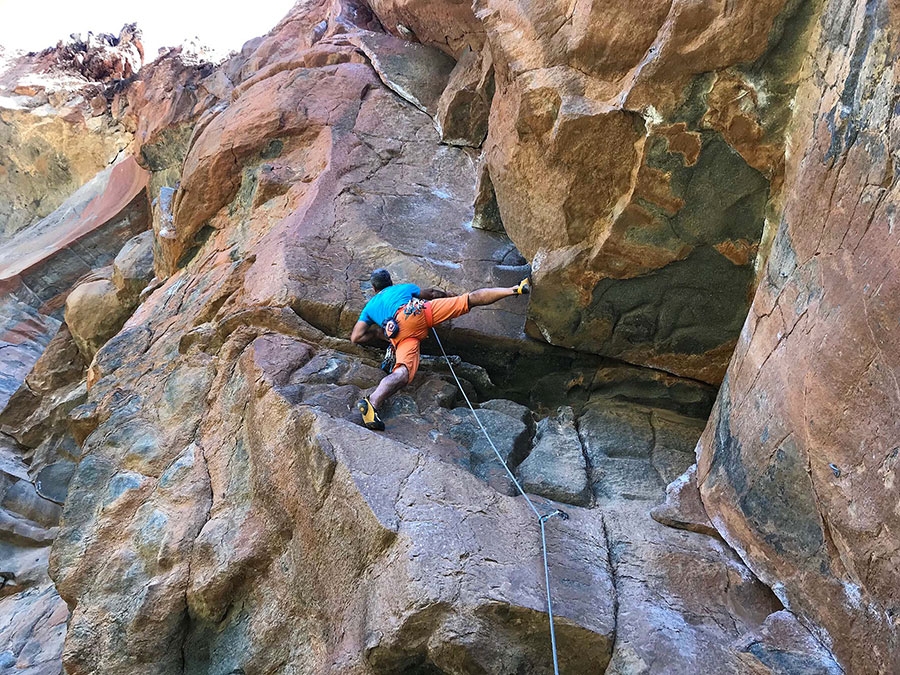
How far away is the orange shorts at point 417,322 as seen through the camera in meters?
4.91

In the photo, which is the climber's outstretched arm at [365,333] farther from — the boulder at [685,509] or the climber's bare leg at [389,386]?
the boulder at [685,509]

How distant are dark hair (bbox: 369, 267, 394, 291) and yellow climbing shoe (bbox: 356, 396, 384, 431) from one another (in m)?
1.25

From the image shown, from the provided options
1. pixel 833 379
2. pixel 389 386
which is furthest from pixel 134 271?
pixel 833 379

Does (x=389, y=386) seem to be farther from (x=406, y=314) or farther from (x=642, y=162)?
(x=642, y=162)

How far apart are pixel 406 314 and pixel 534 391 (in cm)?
137

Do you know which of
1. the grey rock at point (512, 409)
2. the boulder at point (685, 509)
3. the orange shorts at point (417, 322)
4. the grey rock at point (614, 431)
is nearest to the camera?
the boulder at point (685, 509)

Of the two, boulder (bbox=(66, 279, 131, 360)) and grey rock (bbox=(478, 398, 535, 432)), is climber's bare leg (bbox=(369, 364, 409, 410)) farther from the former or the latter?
boulder (bbox=(66, 279, 131, 360))

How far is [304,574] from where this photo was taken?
3855mm

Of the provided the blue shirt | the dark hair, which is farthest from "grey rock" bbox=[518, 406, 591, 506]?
the dark hair

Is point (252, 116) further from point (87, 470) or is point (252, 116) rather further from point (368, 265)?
point (87, 470)

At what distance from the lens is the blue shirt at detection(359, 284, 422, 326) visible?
199 inches

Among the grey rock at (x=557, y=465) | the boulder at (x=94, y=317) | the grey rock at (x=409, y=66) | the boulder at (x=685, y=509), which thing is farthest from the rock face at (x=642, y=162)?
the boulder at (x=94, y=317)

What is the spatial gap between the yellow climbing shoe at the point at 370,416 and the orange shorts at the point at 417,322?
0.52 meters

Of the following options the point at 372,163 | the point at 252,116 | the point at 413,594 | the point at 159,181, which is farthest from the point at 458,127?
the point at 159,181
